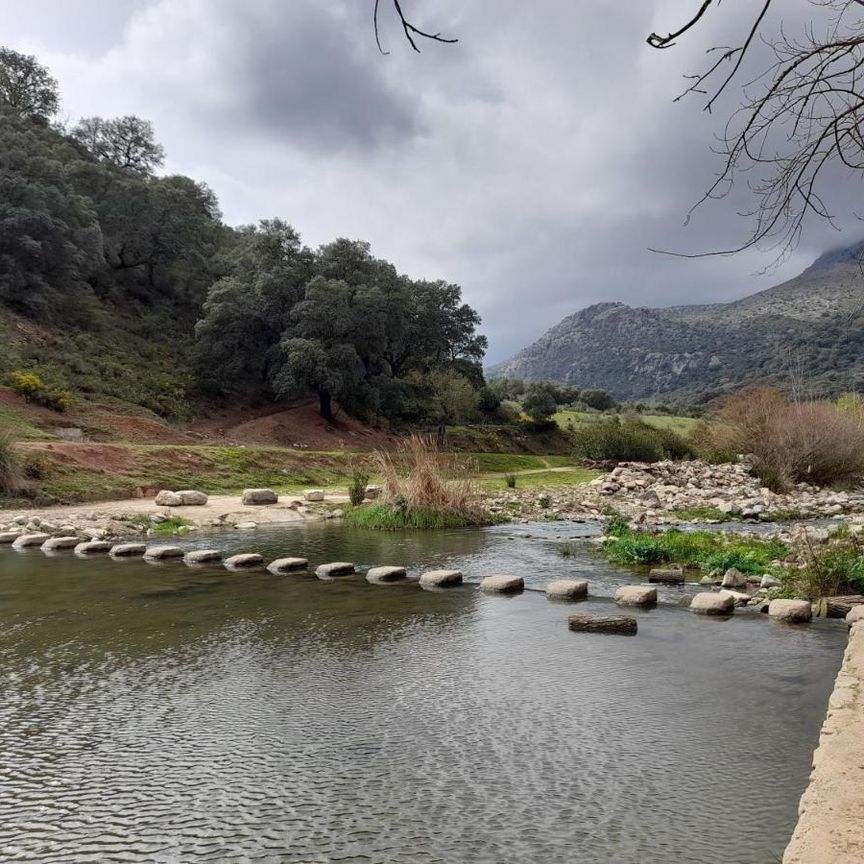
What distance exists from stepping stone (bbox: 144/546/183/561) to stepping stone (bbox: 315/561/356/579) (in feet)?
10.7

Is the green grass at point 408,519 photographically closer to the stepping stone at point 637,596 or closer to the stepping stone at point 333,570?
the stepping stone at point 333,570

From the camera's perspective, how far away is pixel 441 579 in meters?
10.0

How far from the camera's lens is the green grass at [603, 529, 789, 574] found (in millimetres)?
10859

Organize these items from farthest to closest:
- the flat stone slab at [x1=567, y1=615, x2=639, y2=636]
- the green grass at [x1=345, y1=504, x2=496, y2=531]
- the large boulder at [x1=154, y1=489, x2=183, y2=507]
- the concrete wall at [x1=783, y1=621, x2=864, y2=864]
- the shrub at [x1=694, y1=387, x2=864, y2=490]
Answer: the shrub at [x1=694, y1=387, x2=864, y2=490] → the large boulder at [x1=154, y1=489, x2=183, y2=507] → the green grass at [x1=345, y1=504, x2=496, y2=531] → the flat stone slab at [x1=567, y1=615, x2=639, y2=636] → the concrete wall at [x1=783, y1=621, x2=864, y2=864]

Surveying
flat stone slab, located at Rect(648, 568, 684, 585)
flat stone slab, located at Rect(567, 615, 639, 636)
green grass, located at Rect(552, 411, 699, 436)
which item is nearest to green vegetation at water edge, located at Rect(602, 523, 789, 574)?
flat stone slab, located at Rect(648, 568, 684, 585)

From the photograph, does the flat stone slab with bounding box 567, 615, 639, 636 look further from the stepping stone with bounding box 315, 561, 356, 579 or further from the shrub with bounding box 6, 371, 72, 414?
the shrub with bounding box 6, 371, 72, 414

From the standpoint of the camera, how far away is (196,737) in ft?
15.5

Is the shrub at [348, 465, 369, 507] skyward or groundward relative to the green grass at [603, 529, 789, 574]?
skyward

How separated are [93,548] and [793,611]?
38.1 feet

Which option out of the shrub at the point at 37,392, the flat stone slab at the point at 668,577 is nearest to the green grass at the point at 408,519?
the flat stone slab at the point at 668,577

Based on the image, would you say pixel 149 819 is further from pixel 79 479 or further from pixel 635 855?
pixel 79 479

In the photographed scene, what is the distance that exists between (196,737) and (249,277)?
4630cm

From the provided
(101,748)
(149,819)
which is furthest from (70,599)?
(149,819)

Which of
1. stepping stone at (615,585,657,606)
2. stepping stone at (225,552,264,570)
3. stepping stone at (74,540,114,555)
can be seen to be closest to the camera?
stepping stone at (615,585,657,606)
